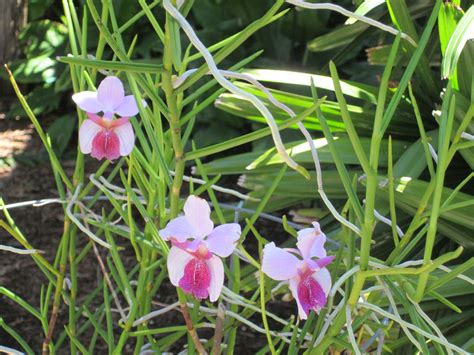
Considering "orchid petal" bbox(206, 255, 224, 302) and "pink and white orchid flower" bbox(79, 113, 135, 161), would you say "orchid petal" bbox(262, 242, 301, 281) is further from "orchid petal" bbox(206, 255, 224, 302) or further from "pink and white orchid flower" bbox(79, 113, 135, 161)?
"pink and white orchid flower" bbox(79, 113, 135, 161)

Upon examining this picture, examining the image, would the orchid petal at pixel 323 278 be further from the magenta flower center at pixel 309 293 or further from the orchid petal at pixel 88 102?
the orchid petal at pixel 88 102

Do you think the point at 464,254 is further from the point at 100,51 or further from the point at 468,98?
the point at 100,51

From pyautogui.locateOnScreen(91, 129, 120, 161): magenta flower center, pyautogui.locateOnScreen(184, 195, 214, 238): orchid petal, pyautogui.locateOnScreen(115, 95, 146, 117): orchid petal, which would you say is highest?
pyautogui.locateOnScreen(115, 95, 146, 117): orchid petal

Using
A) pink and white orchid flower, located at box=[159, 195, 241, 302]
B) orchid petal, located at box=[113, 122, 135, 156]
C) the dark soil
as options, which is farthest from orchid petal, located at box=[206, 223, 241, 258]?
the dark soil

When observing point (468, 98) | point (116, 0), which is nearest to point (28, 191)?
point (116, 0)

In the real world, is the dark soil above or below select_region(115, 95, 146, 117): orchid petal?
below

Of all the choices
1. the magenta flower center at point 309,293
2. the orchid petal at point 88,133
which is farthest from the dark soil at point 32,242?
the magenta flower center at point 309,293

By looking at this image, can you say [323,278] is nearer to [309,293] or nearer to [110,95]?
[309,293]

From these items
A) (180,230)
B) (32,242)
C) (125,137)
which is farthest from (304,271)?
(32,242)

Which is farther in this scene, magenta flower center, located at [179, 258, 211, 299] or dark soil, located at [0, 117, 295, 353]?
dark soil, located at [0, 117, 295, 353]
